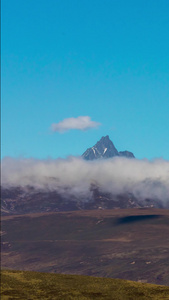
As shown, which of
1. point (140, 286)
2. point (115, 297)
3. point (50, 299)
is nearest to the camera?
point (50, 299)

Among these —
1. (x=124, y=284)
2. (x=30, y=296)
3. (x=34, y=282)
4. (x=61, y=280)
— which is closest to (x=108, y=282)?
(x=124, y=284)

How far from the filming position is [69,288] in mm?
110750

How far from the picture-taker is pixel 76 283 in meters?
118

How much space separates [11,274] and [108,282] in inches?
1048

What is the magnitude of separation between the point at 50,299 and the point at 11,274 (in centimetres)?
2950

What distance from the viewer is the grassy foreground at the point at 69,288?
329ft

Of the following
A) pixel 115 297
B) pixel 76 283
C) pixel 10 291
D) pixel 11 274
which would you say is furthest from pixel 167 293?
pixel 11 274

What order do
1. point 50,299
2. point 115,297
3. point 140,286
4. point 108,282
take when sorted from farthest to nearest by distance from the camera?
1. point 108,282
2. point 140,286
3. point 115,297
4. point 50,299

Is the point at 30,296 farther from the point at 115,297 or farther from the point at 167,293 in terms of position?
the point at 167,293

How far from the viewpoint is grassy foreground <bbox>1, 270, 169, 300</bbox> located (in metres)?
100

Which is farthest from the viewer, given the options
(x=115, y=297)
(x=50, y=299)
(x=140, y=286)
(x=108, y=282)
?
(x=108, y=282)

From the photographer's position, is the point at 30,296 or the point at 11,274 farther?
the point at 11,274

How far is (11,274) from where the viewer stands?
405 feet

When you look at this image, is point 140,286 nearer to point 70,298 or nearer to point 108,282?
point 108,282
